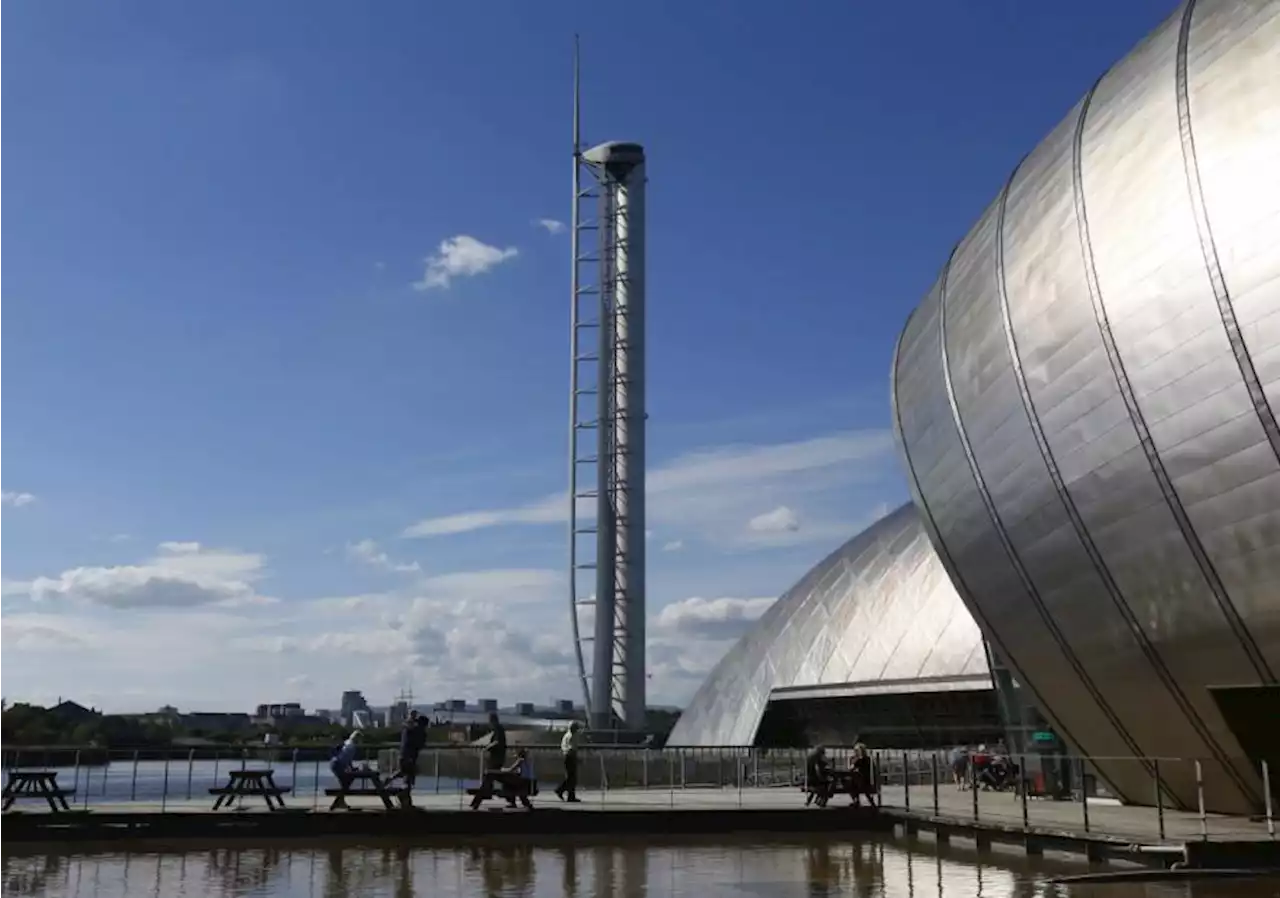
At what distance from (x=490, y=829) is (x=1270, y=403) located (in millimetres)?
12232

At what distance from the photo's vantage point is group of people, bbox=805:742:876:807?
2172 cm

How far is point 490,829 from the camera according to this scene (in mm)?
20156

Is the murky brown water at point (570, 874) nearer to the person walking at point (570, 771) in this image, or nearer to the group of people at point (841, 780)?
the group of people at point (841, 780)

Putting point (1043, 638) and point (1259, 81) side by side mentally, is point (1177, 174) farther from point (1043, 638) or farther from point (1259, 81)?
point (1043, 638)

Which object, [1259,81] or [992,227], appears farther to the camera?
[992,227]

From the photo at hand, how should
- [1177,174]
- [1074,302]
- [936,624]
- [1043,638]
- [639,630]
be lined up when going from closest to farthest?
[1177,174]
[1074,302]
[1043,638]
[936,624]
[639,630]

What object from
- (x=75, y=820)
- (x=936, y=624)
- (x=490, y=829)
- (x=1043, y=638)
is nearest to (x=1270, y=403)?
(x=1043, y=638)

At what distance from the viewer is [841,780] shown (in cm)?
2248

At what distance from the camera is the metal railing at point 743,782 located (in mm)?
17344

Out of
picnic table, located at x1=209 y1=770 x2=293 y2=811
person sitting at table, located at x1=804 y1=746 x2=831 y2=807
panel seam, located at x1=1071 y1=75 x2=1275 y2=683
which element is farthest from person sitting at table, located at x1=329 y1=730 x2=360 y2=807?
panel seam, located at x1=1071 y1=75 x2=1275 y2=683

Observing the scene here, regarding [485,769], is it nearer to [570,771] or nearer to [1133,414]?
[570,771]

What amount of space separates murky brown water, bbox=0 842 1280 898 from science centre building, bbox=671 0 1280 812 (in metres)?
3.41

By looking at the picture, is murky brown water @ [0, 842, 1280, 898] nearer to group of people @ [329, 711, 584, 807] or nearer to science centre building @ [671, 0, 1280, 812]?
group of people @ [329, 711, 584, 807]

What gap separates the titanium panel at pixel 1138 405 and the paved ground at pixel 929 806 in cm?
87
